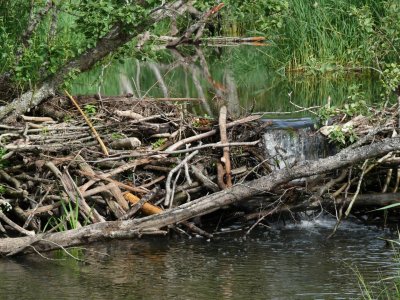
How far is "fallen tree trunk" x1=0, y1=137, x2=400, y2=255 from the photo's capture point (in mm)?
7406

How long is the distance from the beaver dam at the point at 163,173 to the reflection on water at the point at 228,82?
1942 millimetres

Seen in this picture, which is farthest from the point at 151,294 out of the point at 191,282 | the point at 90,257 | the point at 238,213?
the point at 238,213

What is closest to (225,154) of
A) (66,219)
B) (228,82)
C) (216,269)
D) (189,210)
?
(189,210)

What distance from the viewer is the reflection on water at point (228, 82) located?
526 inches

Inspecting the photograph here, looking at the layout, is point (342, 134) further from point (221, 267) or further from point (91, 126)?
point (91, 126)

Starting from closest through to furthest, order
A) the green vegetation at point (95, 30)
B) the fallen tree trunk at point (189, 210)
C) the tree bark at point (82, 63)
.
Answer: the fallen tree trunk at point (189, 210)
the green vegetation at point (95, 30)
the tree bark at point (82, 63)

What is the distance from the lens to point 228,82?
1609cm

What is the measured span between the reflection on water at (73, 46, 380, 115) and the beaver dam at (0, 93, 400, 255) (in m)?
1.94

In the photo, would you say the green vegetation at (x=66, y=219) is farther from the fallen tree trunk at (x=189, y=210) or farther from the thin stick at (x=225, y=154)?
the thin stick at (x=225, y=154)

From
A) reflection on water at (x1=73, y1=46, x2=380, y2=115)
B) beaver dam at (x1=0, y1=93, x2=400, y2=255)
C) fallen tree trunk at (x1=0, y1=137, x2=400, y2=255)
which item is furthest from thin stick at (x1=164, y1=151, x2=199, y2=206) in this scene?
reflection on water at (x1=73, y1=46, x2=380, y2=115)

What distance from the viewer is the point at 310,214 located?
29.4 ft

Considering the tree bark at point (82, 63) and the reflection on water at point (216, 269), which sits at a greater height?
the tree bark at point (82, 63)

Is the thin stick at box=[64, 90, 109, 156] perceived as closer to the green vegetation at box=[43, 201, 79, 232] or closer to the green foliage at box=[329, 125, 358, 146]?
the green vegetation at box=[43, 201, 79, 232]

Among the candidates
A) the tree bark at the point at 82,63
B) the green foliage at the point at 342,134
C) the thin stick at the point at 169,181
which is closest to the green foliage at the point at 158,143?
the thin stick at the point at 169,181
